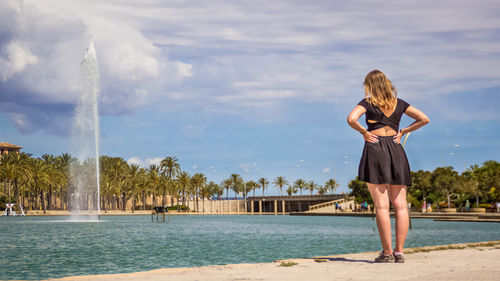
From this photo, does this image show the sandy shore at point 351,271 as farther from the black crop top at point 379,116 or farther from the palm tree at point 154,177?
the palm tree at point 154,177

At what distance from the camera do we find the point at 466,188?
7419cm

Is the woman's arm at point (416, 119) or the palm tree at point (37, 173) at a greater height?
the palm tree at point (37, 173)

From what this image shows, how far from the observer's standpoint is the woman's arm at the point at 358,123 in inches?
332

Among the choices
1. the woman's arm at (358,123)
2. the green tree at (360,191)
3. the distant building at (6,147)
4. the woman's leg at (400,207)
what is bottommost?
the green tree at (360,191)

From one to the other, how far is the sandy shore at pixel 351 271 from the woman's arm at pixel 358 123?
1.99 meters

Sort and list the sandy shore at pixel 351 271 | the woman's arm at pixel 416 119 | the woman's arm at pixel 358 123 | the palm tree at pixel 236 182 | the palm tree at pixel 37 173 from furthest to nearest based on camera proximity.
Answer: the palm tree at pixel 236 182 → the palm tree at pixel 37 173 → the woman's arm at pixel 416 119 → the woman's arm at pixel 358 123 → the sandy shore at pixel 351 271

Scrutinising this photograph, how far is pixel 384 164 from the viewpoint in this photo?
850 centimetres

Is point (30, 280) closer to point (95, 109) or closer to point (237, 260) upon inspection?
point (237, 260)

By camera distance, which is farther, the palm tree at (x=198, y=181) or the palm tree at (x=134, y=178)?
the palm tree at (x=198, y=181)

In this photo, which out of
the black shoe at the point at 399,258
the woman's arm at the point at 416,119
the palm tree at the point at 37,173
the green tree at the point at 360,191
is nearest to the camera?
the woman's arm at the point at 416,119

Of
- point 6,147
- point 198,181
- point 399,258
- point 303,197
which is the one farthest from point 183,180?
point 399,258

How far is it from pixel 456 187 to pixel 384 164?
248ft

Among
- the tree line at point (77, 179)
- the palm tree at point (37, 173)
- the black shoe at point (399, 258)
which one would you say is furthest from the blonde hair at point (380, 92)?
the palm tree at point (37, 173)

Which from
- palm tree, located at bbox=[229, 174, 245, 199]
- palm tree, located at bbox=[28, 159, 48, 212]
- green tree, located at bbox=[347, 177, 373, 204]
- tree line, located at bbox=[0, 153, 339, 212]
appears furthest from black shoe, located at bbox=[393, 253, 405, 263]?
palm tree, located at bbox=[229, 174, 245, 199]
